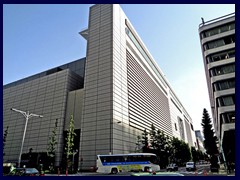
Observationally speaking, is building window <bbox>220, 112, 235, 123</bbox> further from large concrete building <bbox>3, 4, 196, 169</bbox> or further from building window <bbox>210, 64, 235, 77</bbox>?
large concrete building <bbox>3, 4, 196, 169</bbox>

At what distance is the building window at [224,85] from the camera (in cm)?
3096

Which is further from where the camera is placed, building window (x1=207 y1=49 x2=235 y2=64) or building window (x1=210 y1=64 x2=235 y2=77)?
building window (x1=207 y1=49 x2=235 y2=64)

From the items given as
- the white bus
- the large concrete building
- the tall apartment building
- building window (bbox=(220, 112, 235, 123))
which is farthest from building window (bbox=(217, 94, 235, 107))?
the large concrete building

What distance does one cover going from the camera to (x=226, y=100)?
30578mm

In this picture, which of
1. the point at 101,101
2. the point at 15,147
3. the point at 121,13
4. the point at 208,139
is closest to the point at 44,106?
the point at 15,147

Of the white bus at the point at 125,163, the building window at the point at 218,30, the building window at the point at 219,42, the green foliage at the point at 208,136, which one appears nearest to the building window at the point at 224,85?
the building window at the point at 219,42

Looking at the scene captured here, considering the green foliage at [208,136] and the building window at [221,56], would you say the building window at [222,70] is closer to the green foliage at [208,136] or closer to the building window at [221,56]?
the building window at [221,56]

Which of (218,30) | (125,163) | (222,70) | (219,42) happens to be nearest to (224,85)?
(222,70)

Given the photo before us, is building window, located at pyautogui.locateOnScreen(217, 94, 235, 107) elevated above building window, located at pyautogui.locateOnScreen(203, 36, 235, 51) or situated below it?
below

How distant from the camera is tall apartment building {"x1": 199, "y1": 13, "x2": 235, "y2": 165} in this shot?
2998cm

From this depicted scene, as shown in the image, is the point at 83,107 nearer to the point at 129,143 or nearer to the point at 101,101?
the point at 101,101

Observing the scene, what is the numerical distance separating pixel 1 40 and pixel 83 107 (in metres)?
40.7

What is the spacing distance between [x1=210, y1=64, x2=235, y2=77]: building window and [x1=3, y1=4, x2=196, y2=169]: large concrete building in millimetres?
20367

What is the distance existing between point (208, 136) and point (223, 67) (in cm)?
3001
